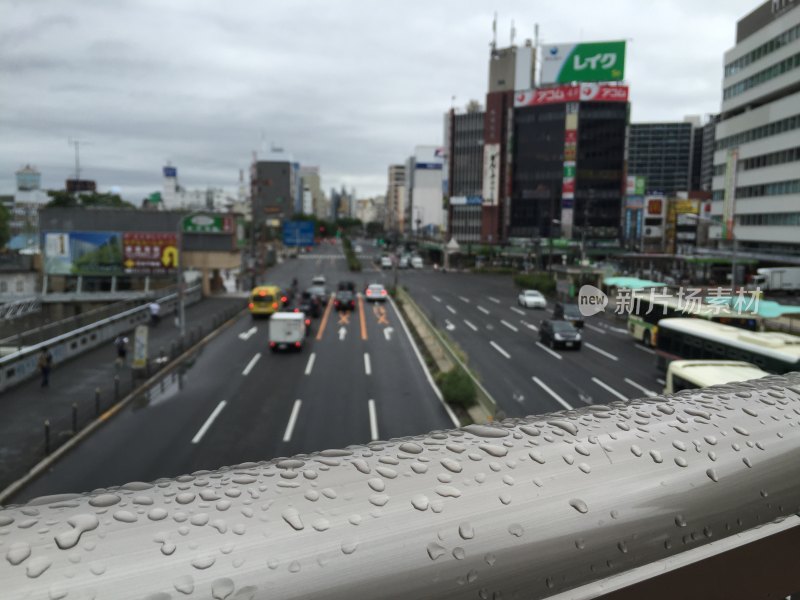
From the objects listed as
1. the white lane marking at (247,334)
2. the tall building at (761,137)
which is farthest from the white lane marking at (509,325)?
the tall building at (761,137)

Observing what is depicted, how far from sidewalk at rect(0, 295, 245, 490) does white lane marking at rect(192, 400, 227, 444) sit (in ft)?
10.2

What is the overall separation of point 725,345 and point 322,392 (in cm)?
1275

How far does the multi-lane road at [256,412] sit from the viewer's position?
46.2 feet

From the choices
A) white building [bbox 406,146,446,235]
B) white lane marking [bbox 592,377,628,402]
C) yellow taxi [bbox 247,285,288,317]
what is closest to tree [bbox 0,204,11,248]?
yellow taxi [bbox 247,285,288,317]

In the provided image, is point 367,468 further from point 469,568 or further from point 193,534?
point 193,534

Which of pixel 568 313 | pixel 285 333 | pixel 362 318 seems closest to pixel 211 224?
pixel 362 318

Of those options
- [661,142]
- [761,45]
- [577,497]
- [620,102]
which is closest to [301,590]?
[577,497]

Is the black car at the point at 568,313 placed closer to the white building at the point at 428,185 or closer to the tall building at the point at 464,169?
the tall building at the point at 464,169

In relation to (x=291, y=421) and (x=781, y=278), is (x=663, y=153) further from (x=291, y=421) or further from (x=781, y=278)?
(x=291, y=421)

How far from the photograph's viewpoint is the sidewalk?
46.4 ft

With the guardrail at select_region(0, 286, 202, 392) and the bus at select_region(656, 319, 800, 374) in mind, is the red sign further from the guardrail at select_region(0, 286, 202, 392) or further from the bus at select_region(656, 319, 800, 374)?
the bus at select_region(656, 319, 800, 374)

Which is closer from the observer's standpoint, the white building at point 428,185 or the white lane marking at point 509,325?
the white lane marking at point 509,325

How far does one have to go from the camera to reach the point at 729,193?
184ft

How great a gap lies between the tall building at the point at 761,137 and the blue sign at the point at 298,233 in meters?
51.7
